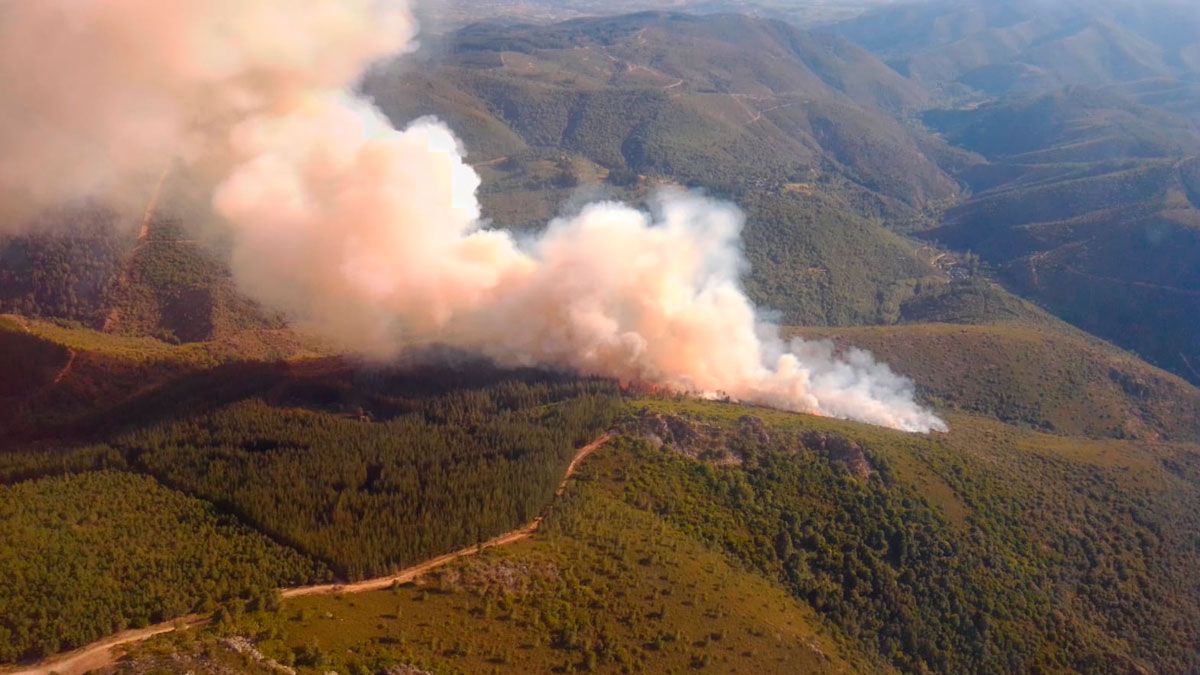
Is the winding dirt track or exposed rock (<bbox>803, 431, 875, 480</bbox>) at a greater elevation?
the winding dirt track

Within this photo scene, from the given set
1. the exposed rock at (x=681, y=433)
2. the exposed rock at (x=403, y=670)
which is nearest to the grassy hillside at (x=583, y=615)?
the exposed rock at (x=403, y=670)

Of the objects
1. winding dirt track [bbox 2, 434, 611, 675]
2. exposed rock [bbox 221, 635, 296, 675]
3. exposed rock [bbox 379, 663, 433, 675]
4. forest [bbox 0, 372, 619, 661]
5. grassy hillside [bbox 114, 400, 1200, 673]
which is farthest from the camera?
grassy hillside [bbox 114, 400, 1200, 673]

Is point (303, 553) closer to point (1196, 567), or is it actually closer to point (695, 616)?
point (695, 616)

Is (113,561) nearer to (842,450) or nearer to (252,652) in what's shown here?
(252,652)

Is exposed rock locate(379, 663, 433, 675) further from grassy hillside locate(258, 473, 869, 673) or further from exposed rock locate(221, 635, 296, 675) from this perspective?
exposed rock locate(221, 635, 296, 675)

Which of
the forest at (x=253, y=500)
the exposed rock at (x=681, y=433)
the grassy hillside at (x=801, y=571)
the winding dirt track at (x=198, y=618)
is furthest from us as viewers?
the exposed rock at (x=681, y=433)

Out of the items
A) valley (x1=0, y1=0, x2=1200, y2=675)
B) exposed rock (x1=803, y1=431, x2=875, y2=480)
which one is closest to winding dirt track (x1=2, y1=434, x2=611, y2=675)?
valley (x1=0, y1=0, x2=1200, y2=675)

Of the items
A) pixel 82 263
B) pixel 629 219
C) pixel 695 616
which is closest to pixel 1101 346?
pixel 629 219

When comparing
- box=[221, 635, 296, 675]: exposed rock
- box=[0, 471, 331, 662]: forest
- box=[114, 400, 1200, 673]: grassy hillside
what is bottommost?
box=[114, 400, 1200, 673]: grassy hillside

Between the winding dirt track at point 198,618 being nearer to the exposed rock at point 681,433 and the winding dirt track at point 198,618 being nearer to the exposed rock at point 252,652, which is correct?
the exposed rock at point 252,652

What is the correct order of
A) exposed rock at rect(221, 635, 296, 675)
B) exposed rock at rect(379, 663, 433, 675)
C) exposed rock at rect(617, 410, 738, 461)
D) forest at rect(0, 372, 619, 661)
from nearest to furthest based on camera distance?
exposed rock at rect(221, 635, 296, 675)
exposed rock at rect(379, 663, 433, 675)
forest at rect(0, 372, 619, 661)
exposed rock at rect(617, 410, 738, 461)
